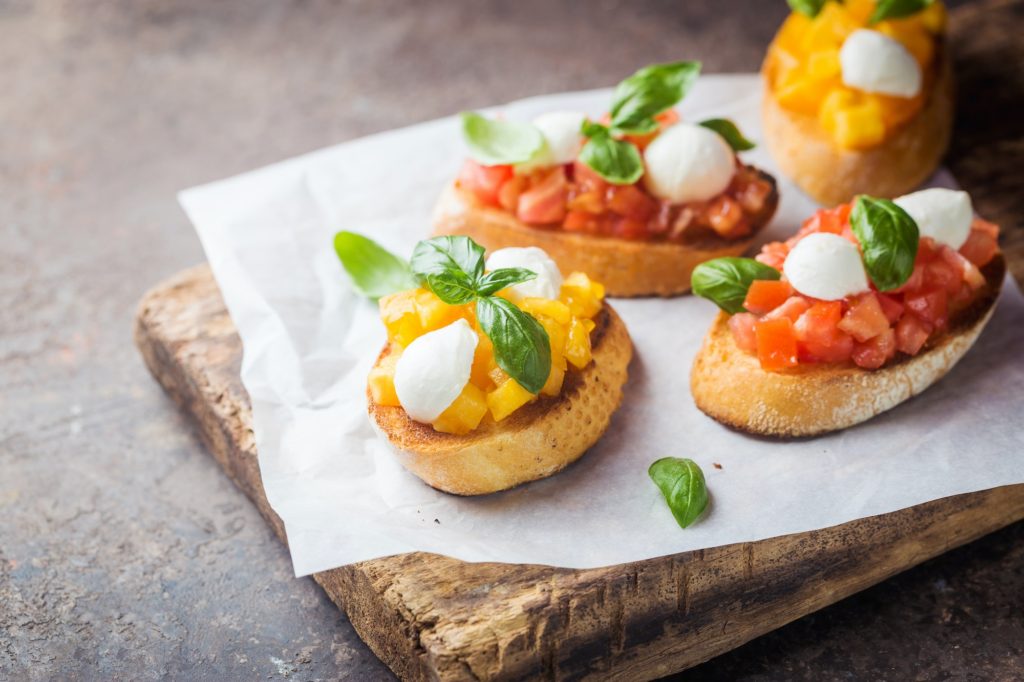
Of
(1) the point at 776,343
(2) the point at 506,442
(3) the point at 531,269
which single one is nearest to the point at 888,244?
(1) the point at 776,343

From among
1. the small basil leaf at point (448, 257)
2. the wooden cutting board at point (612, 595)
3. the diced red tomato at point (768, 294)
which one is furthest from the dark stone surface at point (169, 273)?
the small basil leaf at point (448, 257)

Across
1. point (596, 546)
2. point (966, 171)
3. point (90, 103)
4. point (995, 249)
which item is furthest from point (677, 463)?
point (90, 103)

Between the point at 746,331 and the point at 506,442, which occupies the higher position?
the point at 746,331

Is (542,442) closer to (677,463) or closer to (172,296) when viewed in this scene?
(677,463)

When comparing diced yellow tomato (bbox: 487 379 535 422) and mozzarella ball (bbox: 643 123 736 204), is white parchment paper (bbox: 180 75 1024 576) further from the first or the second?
mozzarella ball (bbox: 643 123 736 204)

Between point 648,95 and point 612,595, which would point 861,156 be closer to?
point 648,95
